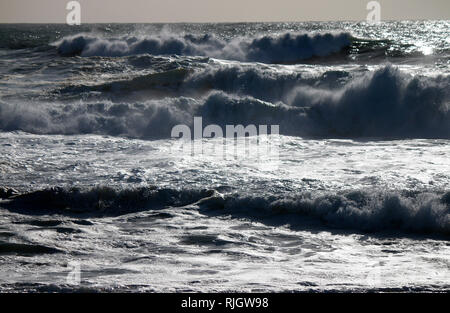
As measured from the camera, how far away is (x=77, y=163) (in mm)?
10570

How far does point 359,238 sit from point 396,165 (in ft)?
11.7

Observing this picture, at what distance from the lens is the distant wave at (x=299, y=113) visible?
14.7 meters

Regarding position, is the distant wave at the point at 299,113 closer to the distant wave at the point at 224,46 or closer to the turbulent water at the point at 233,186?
the turbulent water at the point at 233,186

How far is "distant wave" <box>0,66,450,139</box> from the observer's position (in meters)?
14.7

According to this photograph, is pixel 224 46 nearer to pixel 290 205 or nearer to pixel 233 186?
pixel 233 186

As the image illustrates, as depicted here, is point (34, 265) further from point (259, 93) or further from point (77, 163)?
point (259, 93)

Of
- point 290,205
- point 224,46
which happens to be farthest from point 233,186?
point 224,46

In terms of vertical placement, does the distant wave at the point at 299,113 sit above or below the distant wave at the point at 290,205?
above

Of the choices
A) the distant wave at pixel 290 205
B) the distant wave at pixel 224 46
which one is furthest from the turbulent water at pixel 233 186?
the distant wave at pixel 224 46

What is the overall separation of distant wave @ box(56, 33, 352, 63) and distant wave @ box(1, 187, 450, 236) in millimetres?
25300

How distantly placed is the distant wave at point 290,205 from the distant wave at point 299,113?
5185 mm

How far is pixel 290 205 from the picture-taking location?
805 cm

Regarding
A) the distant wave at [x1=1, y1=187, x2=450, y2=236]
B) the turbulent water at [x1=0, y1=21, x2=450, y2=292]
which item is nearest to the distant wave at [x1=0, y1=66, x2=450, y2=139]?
the turbulent water at [x1=0, y1=21, x2=450, y2=292]

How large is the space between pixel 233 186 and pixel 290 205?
118cm
